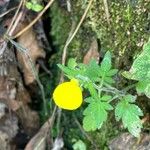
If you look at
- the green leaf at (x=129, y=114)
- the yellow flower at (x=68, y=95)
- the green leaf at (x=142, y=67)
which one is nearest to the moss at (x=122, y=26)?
the green leaf at (x=142, y=67)

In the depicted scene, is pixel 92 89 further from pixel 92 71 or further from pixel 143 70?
pixel 143 70

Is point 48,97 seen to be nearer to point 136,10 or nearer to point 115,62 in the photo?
point 115,62

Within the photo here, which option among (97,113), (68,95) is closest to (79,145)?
(97,113)

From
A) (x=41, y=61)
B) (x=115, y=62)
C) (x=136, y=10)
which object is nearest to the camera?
(x=136, y=10)

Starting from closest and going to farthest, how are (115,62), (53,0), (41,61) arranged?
(115,62) → (53,0) → (41,61)

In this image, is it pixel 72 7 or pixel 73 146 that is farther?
pixel 73 146

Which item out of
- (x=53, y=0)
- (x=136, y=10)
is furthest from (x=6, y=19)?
(x=136, y=10)

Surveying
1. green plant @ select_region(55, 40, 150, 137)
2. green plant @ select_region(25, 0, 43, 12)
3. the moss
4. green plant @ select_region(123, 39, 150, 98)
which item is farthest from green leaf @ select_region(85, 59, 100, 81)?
green plant @ select_region(25, 0, 43, 12)

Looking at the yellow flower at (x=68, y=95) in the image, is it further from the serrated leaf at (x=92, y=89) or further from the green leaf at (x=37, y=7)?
the green leaf at (x=37, y=7)
